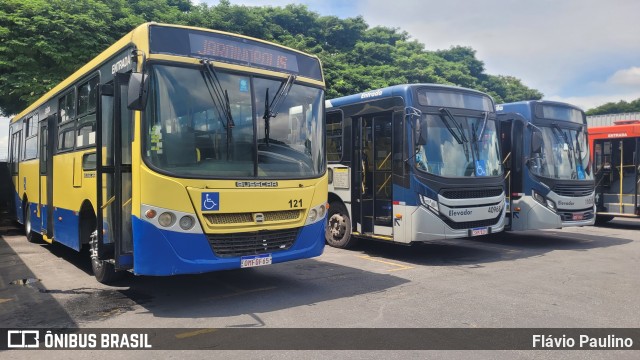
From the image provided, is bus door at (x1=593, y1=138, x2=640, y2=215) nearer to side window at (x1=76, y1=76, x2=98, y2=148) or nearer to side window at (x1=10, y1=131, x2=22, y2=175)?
side window at (x1=76, y1=76, x2=98, y2=148)

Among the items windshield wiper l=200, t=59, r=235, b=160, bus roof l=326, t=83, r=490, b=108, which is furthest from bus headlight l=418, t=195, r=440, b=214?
windshield wiper l=200, t=59, r=235, b=160

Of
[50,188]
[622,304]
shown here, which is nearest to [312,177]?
[622,304]

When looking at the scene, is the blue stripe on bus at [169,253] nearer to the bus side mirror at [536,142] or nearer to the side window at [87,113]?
the side window at [87,113]

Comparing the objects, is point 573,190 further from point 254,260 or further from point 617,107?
point 617,107

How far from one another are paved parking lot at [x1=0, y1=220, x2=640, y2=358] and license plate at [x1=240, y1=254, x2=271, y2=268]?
53cm

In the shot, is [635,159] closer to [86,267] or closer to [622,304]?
[622,304]

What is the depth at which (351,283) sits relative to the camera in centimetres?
729

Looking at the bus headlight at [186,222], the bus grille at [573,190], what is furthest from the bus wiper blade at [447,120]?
the bus headlight at [186,222]

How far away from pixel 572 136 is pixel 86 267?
10878mm

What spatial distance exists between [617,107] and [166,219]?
63.9m

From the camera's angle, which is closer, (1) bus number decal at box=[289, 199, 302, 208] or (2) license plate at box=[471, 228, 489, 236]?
(1) bus number decal at box=[289, 199, 302, 208]

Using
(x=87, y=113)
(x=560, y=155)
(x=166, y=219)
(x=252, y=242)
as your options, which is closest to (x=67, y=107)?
(x=87, y=113)

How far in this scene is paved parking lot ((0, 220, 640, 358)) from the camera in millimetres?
5469

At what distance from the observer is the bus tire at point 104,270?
6939 millimetres
